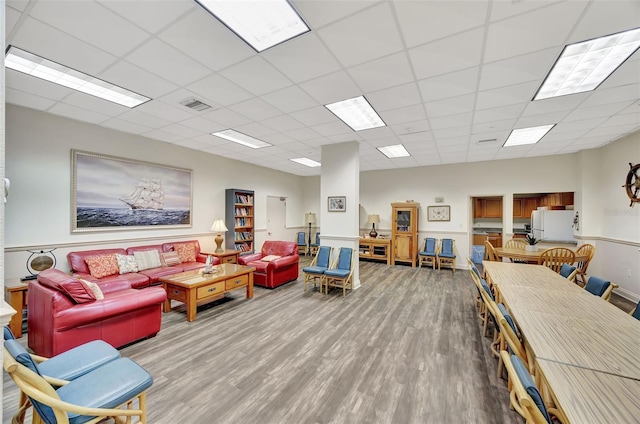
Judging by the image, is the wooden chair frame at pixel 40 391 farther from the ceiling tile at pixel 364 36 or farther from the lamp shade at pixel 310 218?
the lamp shade at pixel 310 218

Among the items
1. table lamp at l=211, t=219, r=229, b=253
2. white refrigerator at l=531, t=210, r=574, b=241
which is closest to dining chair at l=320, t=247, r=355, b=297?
table lamp at l=211, t=219, r=229, b=253

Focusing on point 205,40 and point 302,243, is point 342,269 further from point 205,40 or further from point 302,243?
point 302,243

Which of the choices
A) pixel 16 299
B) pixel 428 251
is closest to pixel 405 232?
pixel 428 251

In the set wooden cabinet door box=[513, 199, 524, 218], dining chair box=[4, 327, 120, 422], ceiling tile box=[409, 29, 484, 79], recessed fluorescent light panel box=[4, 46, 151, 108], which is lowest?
dining chair box=[4, 327, 120, 422]

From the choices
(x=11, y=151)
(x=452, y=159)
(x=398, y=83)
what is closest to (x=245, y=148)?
(x=11, y=151)

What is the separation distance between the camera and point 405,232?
7.30 metres

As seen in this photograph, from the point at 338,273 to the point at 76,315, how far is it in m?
3.46

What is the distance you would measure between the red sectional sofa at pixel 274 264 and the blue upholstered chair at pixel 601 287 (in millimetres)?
4547

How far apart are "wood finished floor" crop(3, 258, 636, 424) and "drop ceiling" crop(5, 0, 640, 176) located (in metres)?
3.00

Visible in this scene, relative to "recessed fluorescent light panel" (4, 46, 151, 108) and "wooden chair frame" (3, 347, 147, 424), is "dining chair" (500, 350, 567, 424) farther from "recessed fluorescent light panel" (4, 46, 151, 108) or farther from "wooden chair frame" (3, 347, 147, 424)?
"recessed fluorescent light panel" (4, 46, 151, 108)

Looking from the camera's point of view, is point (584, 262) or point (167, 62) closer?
point (167, 62)

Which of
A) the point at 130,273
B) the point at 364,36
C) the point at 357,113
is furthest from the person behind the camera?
the point at 130,273

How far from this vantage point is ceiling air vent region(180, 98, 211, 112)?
3230 millimetres

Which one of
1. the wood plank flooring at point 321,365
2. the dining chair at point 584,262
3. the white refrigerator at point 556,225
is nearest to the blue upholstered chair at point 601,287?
the wood plank flooring at point 321,365
